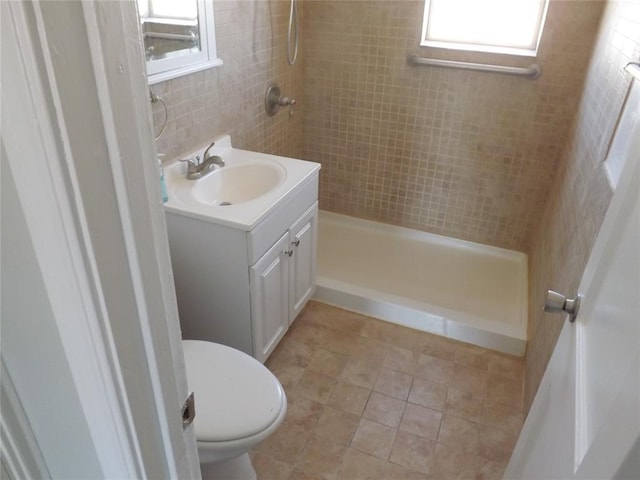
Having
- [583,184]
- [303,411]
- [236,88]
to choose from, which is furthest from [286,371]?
[583,184]

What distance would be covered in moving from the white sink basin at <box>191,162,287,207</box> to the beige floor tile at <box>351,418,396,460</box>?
3.27 ft

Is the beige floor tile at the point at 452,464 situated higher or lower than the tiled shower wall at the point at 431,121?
lower

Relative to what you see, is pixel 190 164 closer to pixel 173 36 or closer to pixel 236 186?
pixel 236 186

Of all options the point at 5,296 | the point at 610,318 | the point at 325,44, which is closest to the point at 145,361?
the point at 5,296

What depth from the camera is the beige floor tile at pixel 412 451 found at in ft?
5.50

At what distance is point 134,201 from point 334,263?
2322mm

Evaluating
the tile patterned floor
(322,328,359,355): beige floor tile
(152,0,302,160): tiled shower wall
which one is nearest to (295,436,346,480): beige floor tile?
the tile patterned floor

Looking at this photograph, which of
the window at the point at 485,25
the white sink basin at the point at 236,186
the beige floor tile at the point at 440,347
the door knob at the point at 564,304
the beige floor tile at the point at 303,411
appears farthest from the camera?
the window at the point at 485,25

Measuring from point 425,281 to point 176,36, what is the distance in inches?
70.2

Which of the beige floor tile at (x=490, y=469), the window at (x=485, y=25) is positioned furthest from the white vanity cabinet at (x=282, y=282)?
the window at (x=485, y=25)

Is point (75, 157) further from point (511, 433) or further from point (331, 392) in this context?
point (511, 433)

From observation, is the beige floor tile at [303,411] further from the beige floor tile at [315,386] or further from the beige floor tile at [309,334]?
A: the beige floor tile at [309,334]

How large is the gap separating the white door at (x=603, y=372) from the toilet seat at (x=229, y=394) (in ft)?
2.30

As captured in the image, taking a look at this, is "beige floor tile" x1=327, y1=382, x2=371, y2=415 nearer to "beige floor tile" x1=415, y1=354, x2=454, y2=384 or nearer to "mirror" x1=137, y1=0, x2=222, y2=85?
"beige floor tile" x1=415, y1=354, x2=454, y2=384
